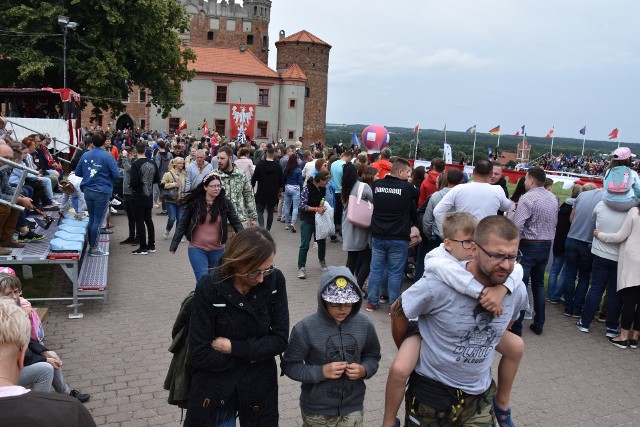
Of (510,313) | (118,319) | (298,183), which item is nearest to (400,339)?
(510,313)

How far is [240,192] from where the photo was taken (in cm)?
696

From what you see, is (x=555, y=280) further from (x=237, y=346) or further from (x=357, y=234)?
(x=237, y=346)

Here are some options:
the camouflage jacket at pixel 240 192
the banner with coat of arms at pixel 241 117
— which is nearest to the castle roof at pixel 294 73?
the banner with coat of arms at pixel 241 117

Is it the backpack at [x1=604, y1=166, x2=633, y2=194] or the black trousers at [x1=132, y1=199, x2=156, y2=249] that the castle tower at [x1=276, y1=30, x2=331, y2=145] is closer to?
the black trousers at [x1=132, y1=199, x2=156, y2=249]

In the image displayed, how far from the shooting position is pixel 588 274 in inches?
277

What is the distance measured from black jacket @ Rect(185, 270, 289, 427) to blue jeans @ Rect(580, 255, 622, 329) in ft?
16.7

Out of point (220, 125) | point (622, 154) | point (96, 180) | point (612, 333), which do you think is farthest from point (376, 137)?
point (220, 125)

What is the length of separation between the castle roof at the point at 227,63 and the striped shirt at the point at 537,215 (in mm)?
56628

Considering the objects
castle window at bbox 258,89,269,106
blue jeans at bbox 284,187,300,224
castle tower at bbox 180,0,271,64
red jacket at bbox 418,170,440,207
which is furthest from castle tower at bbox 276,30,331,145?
red jacket at bbox 418,170,440,207

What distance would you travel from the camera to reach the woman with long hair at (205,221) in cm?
576

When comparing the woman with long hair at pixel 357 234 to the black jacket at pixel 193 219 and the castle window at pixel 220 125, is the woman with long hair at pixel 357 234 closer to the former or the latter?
the black jacket at pixel 193 219

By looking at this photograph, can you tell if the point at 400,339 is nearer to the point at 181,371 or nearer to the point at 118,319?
the point at 181,371

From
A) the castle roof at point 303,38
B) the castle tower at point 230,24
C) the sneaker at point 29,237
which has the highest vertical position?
the castle tower at point 230,24

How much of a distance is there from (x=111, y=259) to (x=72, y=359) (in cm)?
423
